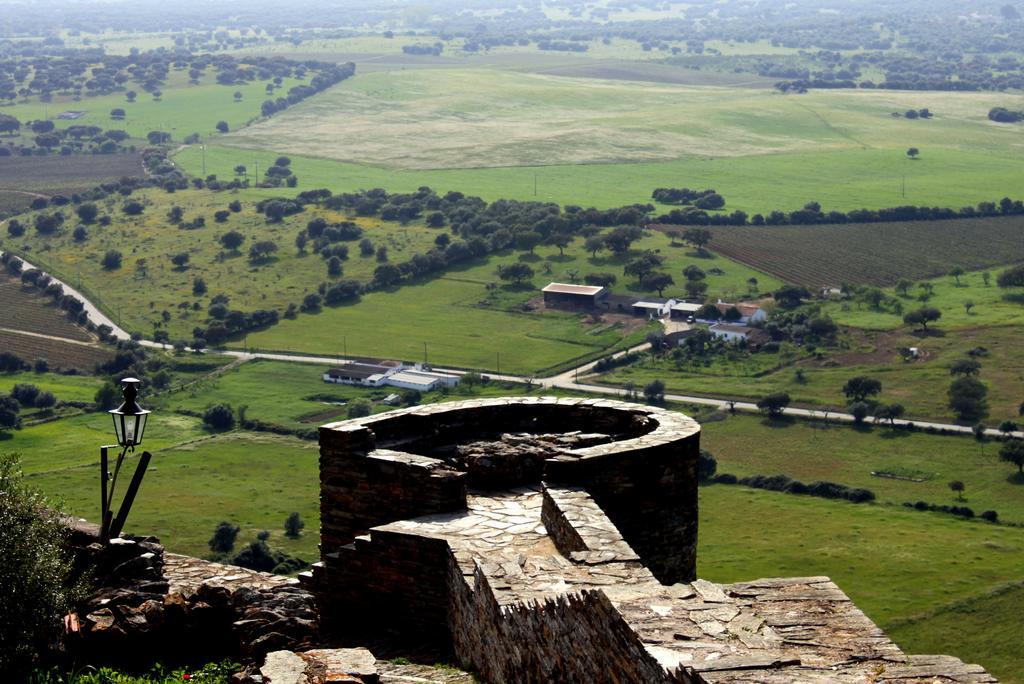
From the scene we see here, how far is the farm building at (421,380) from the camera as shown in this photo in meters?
93.8

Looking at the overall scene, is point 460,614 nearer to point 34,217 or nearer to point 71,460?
point 71,460

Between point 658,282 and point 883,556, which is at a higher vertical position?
point 883,556

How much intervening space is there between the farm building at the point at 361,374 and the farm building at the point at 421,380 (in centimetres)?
63

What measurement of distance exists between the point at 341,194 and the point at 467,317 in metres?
48.8

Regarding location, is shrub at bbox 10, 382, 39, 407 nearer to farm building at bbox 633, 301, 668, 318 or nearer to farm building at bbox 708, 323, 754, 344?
farm building at bbox 708, 323, 754, 344

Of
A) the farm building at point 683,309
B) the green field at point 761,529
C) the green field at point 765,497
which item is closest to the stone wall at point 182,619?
the green field at point 765,497

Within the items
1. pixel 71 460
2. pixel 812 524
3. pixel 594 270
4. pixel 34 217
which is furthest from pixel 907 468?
pixel 34 217

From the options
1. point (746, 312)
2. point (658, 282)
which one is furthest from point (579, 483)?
point (658, 282)

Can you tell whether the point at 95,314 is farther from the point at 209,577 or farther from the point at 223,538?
the point at 209,577

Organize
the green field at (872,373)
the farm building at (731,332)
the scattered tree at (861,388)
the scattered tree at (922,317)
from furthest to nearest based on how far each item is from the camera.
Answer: the farm building at (731,332) → the scattered tree at (922,317) → the green field at (872,373) → the scattered tree at (861,388)

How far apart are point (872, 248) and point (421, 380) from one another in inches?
2130

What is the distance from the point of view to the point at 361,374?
97.1m

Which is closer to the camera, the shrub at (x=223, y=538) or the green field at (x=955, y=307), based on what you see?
the shrub at (x=223, y=538)

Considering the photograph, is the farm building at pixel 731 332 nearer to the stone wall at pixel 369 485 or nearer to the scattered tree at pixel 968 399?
the scattered tree at pixel 968 399
